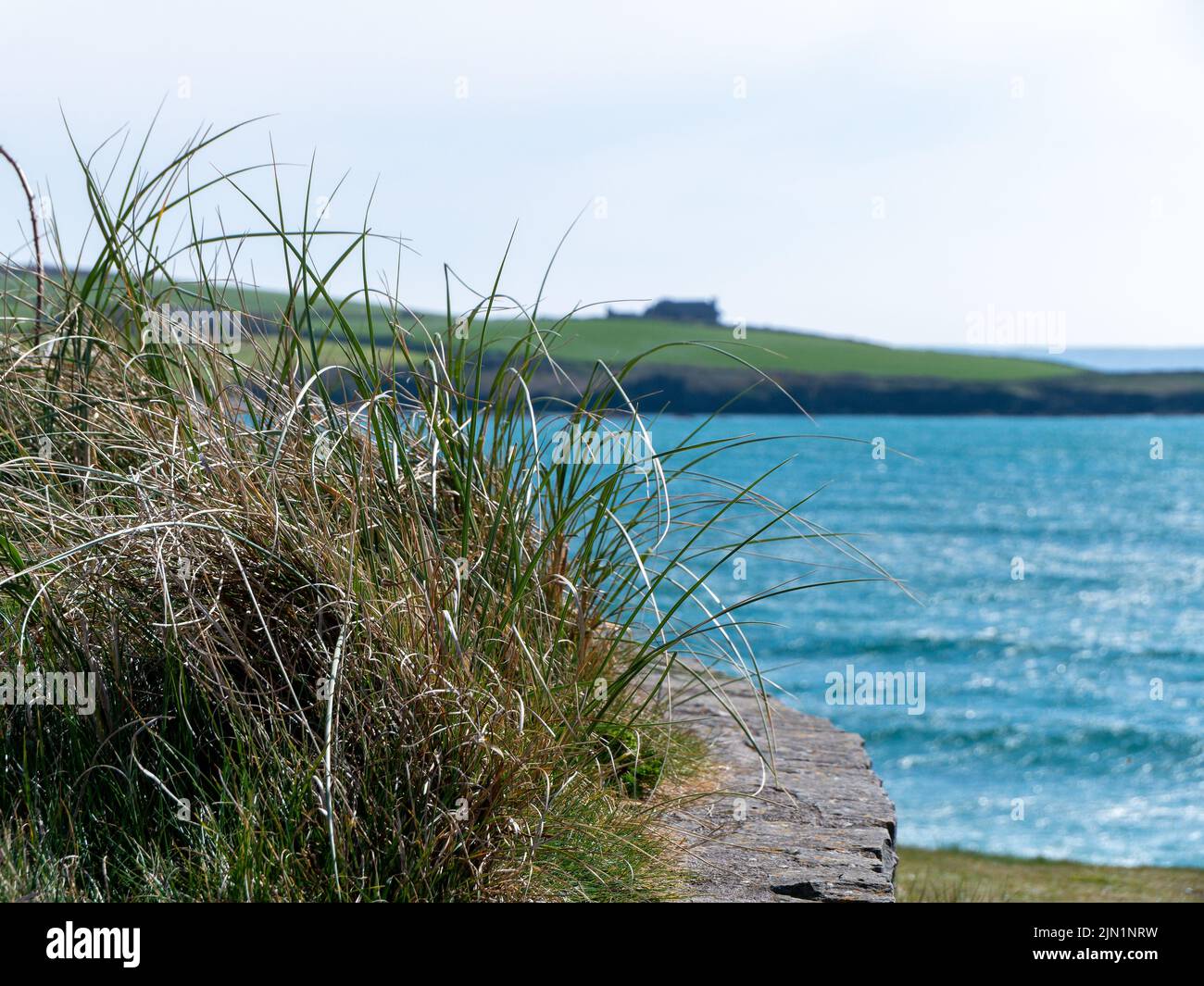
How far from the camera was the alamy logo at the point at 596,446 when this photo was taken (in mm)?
3002

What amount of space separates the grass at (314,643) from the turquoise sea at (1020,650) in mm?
739

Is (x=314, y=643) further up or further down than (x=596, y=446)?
further down

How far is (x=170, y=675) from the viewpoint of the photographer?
238 centimetres

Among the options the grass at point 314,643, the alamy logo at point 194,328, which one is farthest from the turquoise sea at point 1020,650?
the alamy logo at point 194,328

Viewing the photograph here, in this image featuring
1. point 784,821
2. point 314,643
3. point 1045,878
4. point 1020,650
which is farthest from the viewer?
point 1020,650

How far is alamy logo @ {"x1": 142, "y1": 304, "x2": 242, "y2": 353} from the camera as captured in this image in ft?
10.0

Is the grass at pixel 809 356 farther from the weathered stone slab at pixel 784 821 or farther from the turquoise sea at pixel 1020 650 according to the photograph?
the weathered stone slab at pixel 784 821

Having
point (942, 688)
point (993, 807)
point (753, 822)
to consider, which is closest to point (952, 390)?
point (942, 688)

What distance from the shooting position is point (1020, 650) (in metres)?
28.8

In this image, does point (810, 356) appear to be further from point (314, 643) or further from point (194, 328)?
point (314, 643)
